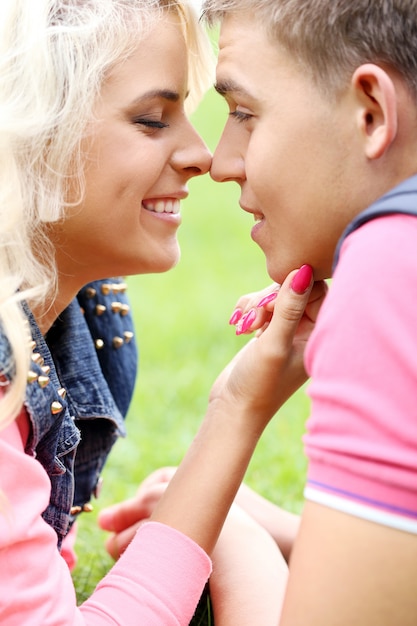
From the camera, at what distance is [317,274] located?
1.84 metres

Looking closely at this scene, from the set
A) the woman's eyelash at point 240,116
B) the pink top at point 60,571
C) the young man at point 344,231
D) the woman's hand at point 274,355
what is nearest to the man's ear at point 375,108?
the young man at point 344,231

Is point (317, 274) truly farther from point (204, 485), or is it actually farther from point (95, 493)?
point (95, 493)

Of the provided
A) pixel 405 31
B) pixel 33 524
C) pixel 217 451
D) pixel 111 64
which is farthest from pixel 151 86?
pixel 33 524

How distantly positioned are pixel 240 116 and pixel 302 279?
31 centimetres

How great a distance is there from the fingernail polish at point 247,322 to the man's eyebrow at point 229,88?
0.46m

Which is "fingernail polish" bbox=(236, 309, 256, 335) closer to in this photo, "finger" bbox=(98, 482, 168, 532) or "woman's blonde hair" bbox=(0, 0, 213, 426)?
"woman's blonde hair" bbox=(0, 0, 213, 426)

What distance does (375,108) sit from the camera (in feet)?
5.13

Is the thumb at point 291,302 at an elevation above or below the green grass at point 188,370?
above

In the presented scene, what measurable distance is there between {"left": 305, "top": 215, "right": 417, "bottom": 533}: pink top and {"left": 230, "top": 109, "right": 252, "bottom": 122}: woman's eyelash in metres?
0.50

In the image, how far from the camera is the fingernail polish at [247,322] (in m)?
2.03

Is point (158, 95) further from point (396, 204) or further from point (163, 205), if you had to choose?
point (396, 204)

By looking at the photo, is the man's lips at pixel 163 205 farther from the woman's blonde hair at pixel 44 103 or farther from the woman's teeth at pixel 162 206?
the woman's blonde hair at pixel 44 103

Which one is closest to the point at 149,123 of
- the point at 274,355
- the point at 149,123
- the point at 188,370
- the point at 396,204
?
the point at 149,123

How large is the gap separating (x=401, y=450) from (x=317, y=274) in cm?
62
